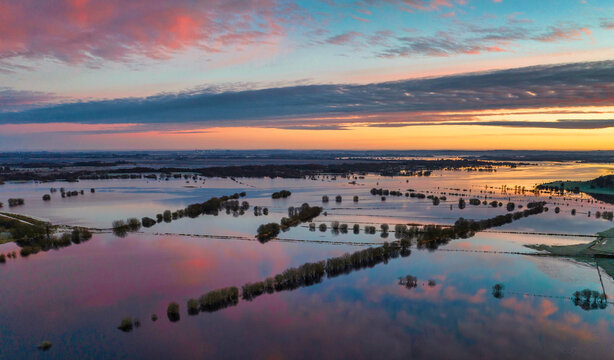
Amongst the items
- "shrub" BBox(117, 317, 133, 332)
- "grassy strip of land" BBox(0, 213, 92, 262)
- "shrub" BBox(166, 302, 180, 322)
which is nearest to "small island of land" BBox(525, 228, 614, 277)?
"shrub" BBox(166, 302, 180, 322)

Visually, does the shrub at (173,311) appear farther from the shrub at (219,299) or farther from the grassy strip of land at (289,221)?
the grassy strip of land at (289,221)

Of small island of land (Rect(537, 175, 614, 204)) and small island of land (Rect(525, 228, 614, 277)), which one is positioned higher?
small island of land (Rect(537, 175, 614, 204))

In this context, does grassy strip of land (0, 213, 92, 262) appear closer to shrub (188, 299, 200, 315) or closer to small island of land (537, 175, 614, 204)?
shrub (188, 299, 200, 315)

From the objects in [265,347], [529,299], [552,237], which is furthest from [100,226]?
[552,237]

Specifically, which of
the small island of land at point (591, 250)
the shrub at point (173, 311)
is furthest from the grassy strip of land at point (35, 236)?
the small island of land at point (591, 250)

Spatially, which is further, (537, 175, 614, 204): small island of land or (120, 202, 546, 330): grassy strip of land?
(537, 175, 614, 204): small island of land

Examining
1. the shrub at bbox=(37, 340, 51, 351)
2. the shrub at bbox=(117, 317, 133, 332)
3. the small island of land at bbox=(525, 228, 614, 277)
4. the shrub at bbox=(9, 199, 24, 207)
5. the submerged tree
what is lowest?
the shrub at bbox=(37, 340, 51, 351)

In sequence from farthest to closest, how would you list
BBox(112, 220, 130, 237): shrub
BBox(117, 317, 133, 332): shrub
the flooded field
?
BBox(112, 220, 130, 237): shrub
BBox(117, 317, 133, 332): shrub
the flooded field

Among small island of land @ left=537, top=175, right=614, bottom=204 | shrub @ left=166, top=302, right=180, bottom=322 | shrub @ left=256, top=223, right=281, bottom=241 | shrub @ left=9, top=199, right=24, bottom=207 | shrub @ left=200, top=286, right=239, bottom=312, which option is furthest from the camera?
small island of land @ left=537, top=175, right=614, bottom=204
